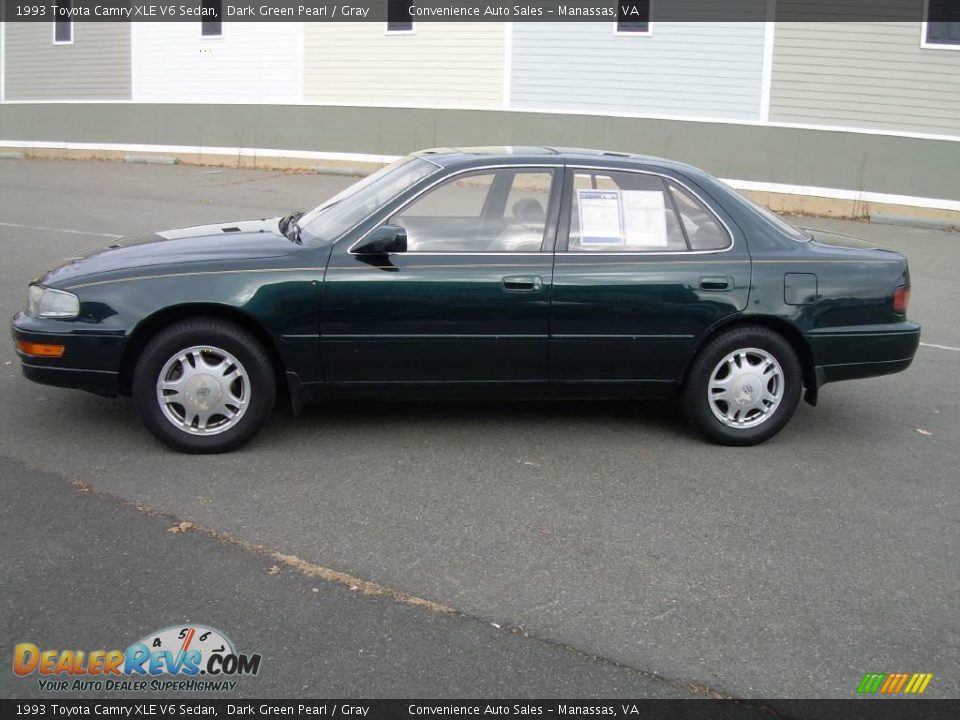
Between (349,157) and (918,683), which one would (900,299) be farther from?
(349,157)

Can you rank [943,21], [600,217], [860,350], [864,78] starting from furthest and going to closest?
[864,78], [943,21], [860,350], [600,217]

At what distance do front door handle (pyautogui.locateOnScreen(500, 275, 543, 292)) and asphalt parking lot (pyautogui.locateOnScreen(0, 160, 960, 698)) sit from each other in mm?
873

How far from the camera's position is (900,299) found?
19.6ft

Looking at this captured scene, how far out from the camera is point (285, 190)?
738 inches

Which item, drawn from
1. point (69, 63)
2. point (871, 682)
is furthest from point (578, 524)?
point (69, 63)

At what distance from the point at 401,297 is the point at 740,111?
15.3m

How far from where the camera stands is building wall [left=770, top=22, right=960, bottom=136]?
17.7m

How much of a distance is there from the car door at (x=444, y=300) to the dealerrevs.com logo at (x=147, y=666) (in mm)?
2100

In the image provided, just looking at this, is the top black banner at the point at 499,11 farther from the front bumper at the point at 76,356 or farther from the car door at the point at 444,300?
the front bumper at the point at 76,356

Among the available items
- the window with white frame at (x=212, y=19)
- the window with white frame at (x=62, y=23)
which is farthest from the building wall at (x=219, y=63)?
the window with white frame at (x=62, y=23)

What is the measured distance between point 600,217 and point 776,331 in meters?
1.16

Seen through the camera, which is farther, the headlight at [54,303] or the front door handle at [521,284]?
the front door handle at [521,284]

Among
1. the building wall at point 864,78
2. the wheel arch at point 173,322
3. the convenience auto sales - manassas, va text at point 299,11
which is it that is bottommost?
the wheel arch at point 173,322

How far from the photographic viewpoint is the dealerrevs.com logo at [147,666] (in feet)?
11.3
